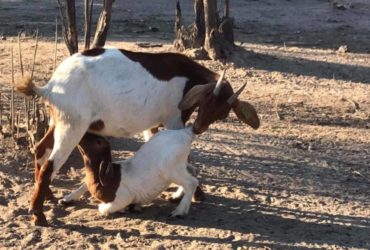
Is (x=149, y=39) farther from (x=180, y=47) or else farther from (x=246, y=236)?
(x=246, y=236)

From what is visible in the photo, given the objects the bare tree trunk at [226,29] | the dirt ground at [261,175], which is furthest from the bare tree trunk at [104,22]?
the bare tree trunk at [226,29]

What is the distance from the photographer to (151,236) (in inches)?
196

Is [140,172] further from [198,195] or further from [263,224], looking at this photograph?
[263,224]

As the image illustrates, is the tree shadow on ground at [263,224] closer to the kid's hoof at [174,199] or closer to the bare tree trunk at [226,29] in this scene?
the kid's hoof at [174,199]

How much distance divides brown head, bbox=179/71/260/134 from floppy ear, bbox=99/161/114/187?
677 mm

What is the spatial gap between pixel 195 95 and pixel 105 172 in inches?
33.0

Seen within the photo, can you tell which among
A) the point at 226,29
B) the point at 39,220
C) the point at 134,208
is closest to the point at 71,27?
the point at 134,208

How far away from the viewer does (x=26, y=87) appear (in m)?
A: 5.03

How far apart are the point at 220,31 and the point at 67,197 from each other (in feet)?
20.9

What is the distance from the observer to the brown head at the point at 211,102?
5191mm

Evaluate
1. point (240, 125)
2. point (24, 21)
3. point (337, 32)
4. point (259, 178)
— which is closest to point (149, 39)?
point (24, 21)

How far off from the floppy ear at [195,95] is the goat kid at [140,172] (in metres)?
0.20

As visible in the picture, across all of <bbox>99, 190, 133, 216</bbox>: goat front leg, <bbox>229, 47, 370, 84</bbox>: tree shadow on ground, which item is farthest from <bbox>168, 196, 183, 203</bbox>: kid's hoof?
<bbox>229, 47, 370, 84</bbox>: tree shadow on ground

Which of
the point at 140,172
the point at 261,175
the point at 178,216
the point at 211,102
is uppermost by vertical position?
the point at 211,102
